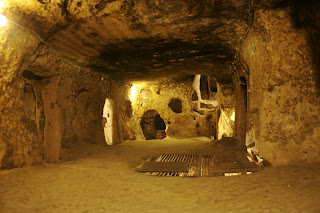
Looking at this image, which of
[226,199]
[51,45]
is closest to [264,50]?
[226,199]

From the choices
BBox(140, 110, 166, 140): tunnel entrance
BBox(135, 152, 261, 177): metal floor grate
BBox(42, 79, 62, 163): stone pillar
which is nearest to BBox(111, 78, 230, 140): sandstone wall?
BBox(140, 110, 166, 140): tunnel entrance

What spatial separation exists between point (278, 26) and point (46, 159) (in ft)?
16.6

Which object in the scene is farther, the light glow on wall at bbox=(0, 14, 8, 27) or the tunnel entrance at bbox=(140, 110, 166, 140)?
the tunnel entrance at bbox=(140, 110, 166, 140)

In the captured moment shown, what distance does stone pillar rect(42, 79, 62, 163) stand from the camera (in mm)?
5027

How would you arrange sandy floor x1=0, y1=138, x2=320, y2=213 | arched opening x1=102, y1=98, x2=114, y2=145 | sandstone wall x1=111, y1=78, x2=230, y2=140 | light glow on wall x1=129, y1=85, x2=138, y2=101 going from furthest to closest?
sandstone wall x1=111, y1=78, x2=230, y2=140 → light glow on wall x1=129, y1=85, x2=138, y2=101 → arched opening x1=102, y1=98, x2=114, y2=145 → sandy floor x1=0, y1=138, x2=320, y2=213

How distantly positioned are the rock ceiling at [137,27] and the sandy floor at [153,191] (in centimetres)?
253

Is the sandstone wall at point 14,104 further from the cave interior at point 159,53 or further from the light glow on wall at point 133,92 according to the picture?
the light glow on wall at point 133,92

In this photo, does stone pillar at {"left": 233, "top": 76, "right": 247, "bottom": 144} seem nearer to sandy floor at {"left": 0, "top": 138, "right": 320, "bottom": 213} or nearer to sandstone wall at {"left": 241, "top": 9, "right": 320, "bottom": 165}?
sandstone wall at {"left": 241, "top": 9, "right": 320, "bottom": 165}

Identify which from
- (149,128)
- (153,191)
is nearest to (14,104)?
(153,191)

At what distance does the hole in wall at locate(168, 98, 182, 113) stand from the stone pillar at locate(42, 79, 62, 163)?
23.7 feet

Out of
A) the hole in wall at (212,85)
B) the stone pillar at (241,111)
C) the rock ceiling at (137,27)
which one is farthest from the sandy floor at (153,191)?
the hole in wall at (212,85)

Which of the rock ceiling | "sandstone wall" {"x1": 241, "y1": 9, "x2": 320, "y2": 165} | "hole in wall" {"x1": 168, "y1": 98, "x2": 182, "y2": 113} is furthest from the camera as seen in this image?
"hole in wall" {"x1": 168, "y1": 98, "x2": 182, "y2": 113}

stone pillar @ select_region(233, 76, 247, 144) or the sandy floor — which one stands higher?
stone pillar @ select_region(233, 76, 247, 144)

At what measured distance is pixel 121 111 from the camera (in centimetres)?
1002
